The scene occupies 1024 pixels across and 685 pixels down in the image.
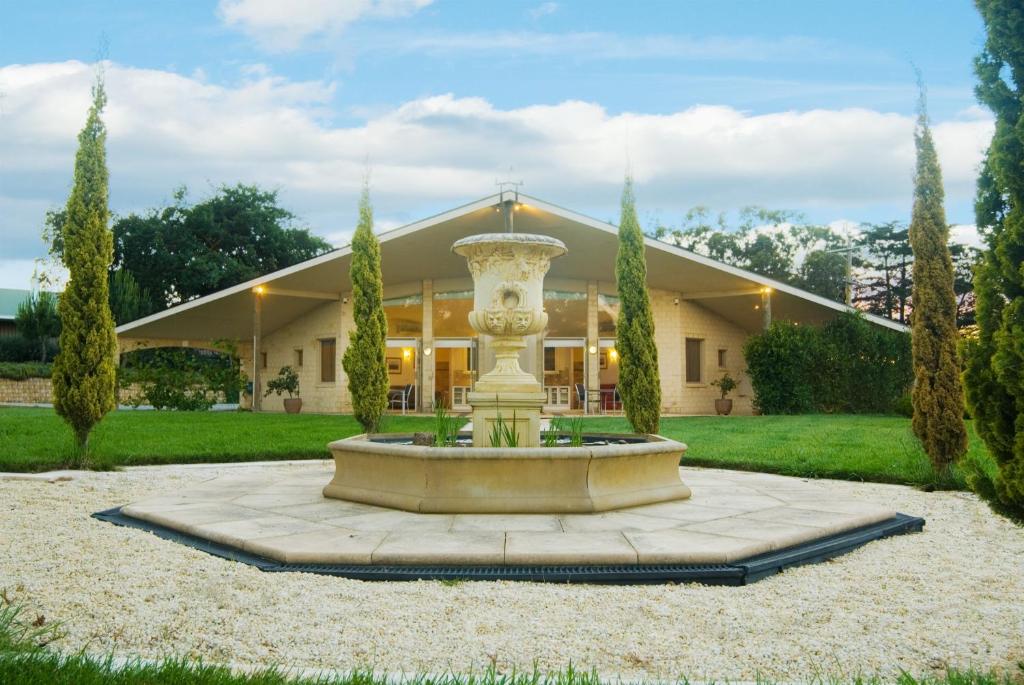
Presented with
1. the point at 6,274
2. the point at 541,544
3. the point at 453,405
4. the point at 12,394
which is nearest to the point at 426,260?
the point at 453,405

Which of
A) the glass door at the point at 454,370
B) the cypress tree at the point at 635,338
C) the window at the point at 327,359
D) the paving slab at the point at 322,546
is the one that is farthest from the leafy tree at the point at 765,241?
the paving slab at the point at 322,546

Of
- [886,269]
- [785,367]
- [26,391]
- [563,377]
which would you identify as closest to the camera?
[785,367]

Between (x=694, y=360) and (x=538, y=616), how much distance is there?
1899 centimetres

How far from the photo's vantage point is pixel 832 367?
18906 mm

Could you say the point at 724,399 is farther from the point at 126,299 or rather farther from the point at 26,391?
the point at 126,299

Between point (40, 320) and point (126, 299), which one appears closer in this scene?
point (40, 320)

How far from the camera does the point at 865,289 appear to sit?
3881cm

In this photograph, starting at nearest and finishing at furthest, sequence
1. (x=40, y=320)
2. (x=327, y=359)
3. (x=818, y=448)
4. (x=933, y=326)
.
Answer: (x=933, y=326), (x=818, y=448), (x=327, y=359), (x=40, y=320)

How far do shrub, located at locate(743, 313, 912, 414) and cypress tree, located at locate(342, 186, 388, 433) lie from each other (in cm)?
1028

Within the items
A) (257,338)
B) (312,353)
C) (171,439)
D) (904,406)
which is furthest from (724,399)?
(171,439)

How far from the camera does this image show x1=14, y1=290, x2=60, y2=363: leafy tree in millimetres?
30000

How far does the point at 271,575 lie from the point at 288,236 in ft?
121

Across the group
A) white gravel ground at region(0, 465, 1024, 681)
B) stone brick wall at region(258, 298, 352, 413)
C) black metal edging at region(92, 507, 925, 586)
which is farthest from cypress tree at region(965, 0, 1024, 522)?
stone brick wall at region(258, 298, 352, 413)

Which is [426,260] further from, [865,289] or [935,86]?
[865,289]
